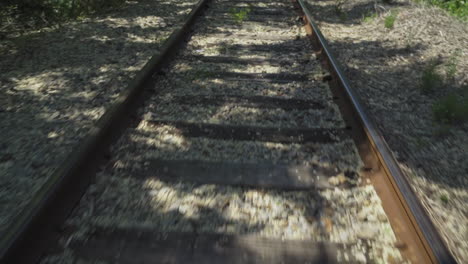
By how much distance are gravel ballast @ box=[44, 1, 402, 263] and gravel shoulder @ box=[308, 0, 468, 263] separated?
42cm

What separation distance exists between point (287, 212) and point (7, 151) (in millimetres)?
2230

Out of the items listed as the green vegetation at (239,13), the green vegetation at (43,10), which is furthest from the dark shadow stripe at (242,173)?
the green vegetation at (43,10)

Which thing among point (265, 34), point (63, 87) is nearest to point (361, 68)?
point (265, 34)

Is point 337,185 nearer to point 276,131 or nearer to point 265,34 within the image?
point 276,131

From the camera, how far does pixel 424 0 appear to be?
6.83m

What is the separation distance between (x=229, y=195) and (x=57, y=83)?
2.66 meters

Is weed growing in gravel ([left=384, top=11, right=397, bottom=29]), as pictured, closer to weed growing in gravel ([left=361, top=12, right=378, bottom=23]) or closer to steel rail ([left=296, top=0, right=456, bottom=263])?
weed growing in gravel ([left=361, top=12, right=378, bottom=23])

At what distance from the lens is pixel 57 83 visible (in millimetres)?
3668

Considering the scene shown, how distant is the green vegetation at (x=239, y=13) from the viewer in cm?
602

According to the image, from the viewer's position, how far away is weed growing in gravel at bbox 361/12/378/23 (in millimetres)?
6155

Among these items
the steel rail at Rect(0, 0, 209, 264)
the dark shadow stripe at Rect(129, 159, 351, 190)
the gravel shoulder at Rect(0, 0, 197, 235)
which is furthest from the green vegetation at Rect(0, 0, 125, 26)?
the dark shadow stripe at Rect(129, 159, 351, 190)

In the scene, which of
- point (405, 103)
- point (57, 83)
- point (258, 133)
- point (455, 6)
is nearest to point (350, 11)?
point (455, 6)

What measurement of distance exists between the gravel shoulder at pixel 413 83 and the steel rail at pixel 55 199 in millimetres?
2235

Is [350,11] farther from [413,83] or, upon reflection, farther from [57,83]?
[57,83]
